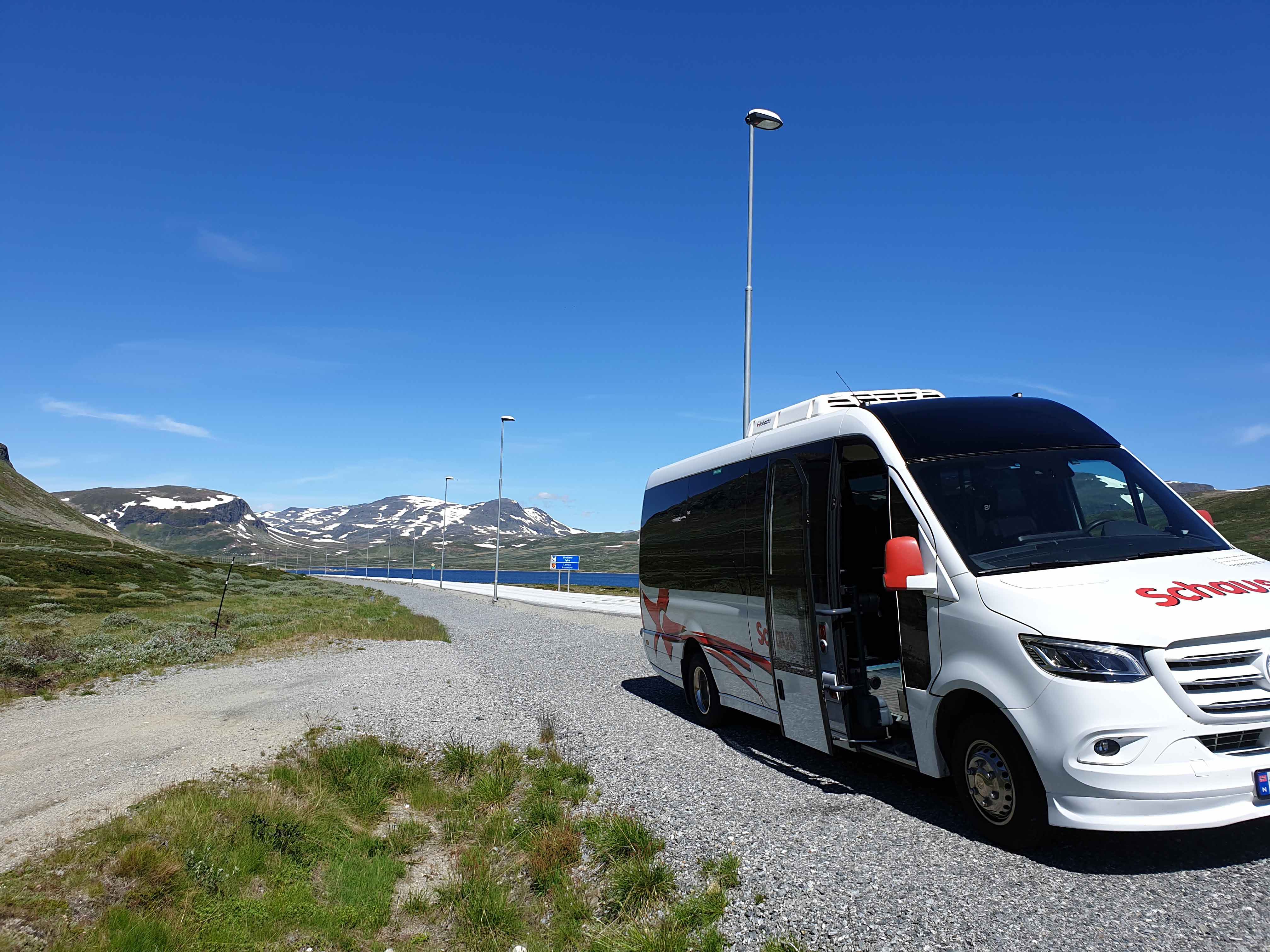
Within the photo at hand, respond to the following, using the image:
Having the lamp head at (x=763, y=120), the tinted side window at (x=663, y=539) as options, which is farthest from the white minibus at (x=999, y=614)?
the lamp head at (x=763, y=120)

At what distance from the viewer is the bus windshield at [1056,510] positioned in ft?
17.4

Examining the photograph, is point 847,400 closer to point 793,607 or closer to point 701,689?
point 793,607

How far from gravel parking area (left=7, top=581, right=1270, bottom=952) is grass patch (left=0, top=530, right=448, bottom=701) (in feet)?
15.6

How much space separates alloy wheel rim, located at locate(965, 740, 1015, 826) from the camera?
4.88 metres

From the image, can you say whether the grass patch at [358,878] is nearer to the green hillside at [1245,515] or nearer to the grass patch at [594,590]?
the grass patch at [594,590]

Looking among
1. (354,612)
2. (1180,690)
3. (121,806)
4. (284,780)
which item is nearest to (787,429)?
(1180,690)

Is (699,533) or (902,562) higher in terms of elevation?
(699,533)

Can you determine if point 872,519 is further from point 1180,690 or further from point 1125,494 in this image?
point 1180,690

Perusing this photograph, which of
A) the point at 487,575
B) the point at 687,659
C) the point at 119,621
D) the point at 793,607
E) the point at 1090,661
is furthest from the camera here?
the point at 487,575

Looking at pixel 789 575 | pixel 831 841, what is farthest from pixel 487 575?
pixel 831 841

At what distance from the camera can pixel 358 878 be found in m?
6.06

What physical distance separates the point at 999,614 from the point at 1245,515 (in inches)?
5860

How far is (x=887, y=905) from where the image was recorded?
4391 millimetres

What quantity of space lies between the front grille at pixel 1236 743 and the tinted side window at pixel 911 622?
5.22 feet
